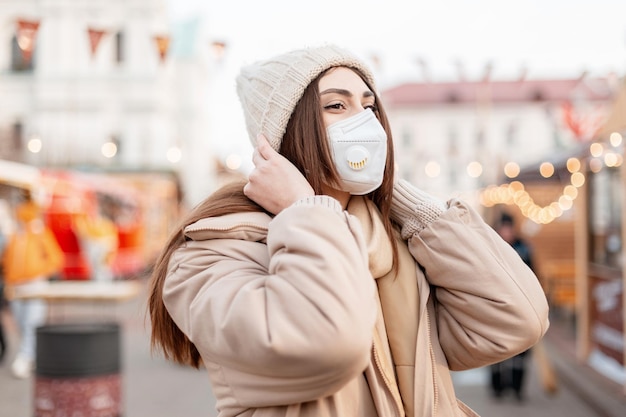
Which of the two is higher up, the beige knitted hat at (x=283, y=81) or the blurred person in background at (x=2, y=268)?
the beige knitted hat at (x=283, y=81)

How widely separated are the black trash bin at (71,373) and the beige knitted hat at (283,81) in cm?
307

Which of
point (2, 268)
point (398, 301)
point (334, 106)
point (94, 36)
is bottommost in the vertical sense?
point (2, 268)

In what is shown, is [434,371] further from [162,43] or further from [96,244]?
[96,244]

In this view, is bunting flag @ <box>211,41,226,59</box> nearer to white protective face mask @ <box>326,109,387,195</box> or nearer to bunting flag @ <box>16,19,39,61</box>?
bunting flag @ <box>16,19,39,61</box>

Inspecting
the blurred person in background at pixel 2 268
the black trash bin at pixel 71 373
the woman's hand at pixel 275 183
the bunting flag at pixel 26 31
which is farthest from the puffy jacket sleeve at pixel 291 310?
the bunting flag at pixel 26 31

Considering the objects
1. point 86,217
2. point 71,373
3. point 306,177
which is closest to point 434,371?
point 306,177

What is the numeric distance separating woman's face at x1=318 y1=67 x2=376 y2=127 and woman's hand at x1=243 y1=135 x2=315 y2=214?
0.54 feet

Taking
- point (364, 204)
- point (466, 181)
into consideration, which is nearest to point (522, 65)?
point (364, 204)

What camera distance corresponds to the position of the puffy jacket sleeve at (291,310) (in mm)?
1445

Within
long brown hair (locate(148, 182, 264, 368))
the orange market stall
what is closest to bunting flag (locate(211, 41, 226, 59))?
the orange market stall

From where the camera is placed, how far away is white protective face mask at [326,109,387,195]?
1.85 metres

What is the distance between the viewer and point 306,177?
6.18ft

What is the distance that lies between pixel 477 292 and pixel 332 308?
1.63 ft

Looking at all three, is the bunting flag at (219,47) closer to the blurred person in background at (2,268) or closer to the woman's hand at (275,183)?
the blurred person in background at (2,268)
